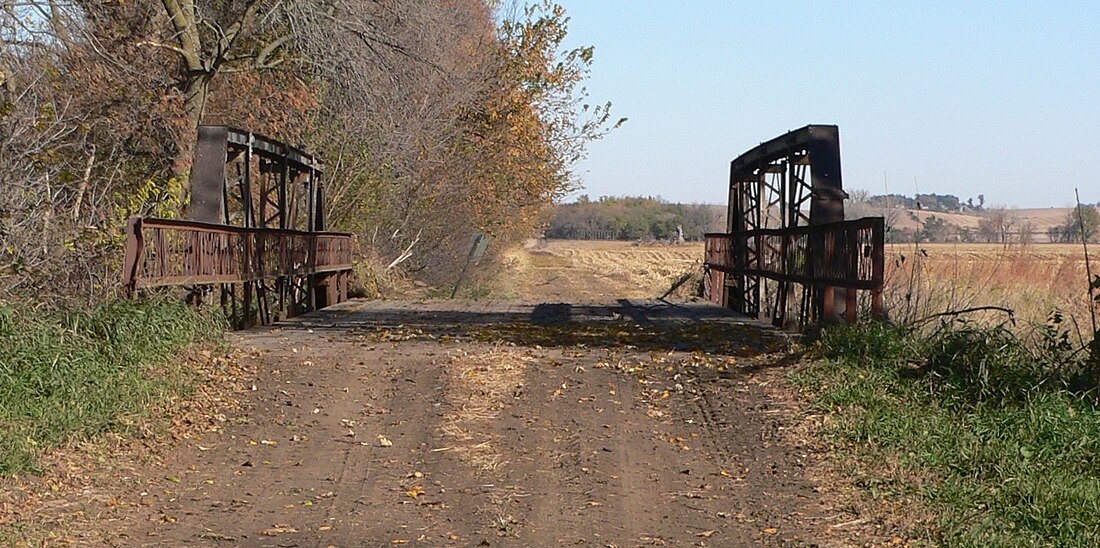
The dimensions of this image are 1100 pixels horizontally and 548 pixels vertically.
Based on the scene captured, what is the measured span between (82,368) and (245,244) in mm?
5085

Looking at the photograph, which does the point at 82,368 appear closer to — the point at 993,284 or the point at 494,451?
the point at 494,451

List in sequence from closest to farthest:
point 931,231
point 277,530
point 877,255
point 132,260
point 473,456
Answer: point 277,530 < point 473,456 < point 877,255 < point 132,260 < point 931,231

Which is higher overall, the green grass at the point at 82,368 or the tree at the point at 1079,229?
the tree at the point at 1079,229

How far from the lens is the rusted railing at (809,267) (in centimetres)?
1075

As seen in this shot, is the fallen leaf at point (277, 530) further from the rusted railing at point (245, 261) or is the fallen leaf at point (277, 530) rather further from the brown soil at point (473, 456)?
the rusted railing at point (245, 261)

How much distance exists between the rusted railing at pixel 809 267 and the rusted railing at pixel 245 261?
6062 mm

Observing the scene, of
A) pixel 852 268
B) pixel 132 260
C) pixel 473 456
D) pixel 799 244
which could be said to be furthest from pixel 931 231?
pixel 473 456

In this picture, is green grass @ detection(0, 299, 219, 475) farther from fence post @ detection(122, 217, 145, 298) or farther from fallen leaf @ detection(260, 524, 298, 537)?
fallen leaf @ detection(260, 524, 298, 537)

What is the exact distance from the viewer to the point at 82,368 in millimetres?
8711

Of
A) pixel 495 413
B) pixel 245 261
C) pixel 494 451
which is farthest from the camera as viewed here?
pixel 245 261

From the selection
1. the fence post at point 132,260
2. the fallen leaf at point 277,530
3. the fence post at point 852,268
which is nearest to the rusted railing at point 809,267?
the fence post at point 852,268

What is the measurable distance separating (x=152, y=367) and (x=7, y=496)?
2995 millimetres

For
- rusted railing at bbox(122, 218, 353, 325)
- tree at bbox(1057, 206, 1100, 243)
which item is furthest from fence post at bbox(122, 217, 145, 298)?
tree at bbox(1057, 206, 1100, 243)

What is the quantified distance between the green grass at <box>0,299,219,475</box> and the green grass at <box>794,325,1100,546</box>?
4889mm
